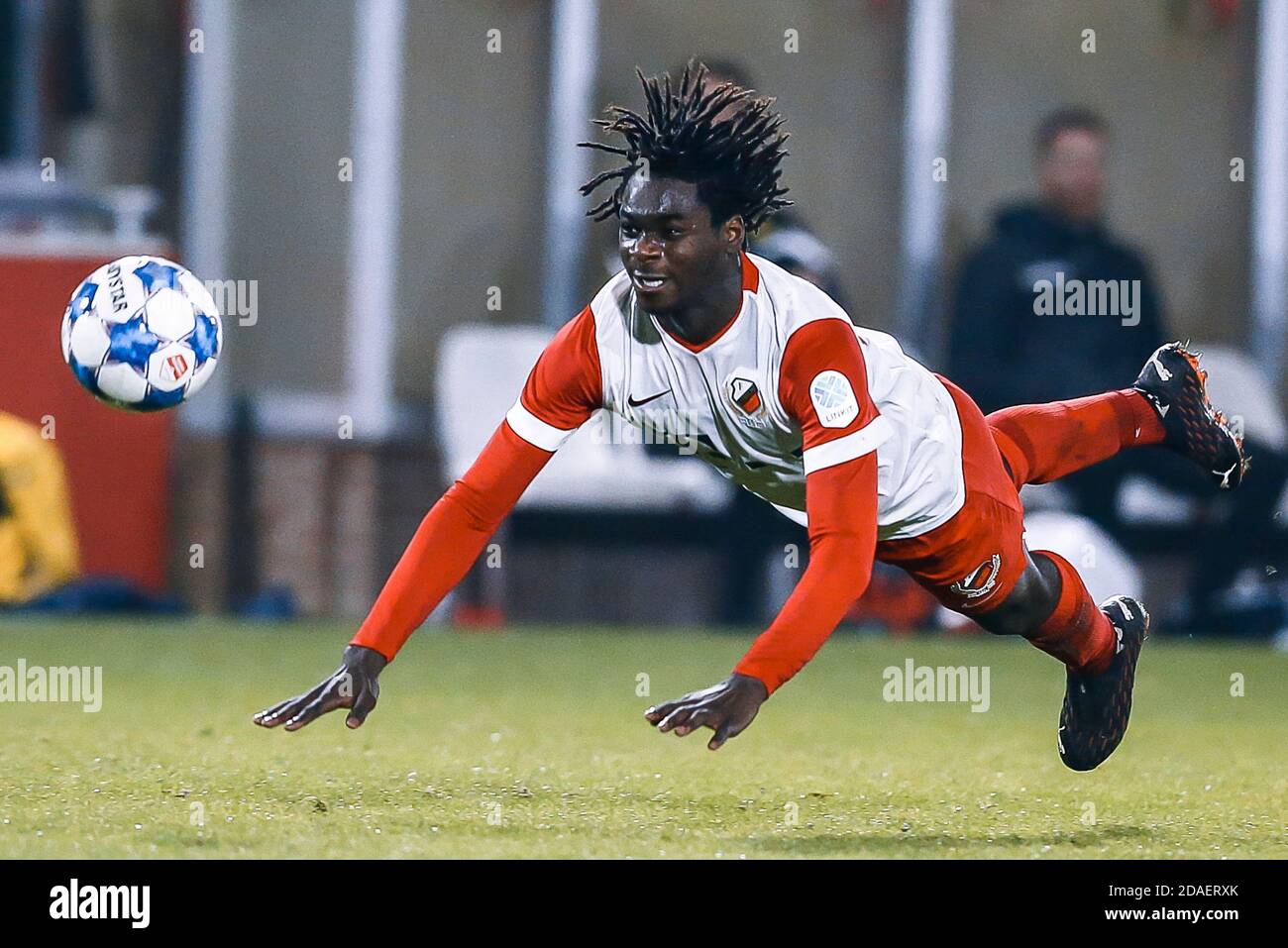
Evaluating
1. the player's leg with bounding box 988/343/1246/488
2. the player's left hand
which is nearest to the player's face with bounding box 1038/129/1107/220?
the player's leg with bounding box 988/343/1246/488

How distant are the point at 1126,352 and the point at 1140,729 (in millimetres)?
4088

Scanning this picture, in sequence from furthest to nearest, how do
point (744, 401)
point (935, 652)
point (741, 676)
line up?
point (935, 652) → point (744, 401) → point (741, 676)

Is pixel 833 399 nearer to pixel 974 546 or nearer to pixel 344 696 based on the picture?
pixel 974 546

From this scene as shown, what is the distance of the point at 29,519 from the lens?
10.6 m

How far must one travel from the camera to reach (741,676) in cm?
441

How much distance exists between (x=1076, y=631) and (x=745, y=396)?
1293mm

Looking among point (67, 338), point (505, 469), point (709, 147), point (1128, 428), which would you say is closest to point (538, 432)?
point (505, 469)

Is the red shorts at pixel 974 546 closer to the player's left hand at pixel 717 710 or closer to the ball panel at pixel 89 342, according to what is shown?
the player's left hand at pixel 717 710

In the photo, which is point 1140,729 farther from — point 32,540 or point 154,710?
point 32,540

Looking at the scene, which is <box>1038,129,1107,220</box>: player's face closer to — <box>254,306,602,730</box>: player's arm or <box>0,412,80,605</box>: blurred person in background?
<box>0,412,80,605</box>: blurred person in background

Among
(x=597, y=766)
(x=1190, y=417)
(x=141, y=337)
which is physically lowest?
(x=597, y=766)

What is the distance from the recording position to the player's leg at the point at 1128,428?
239 inches

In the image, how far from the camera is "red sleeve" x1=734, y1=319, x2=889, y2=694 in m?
4.57
